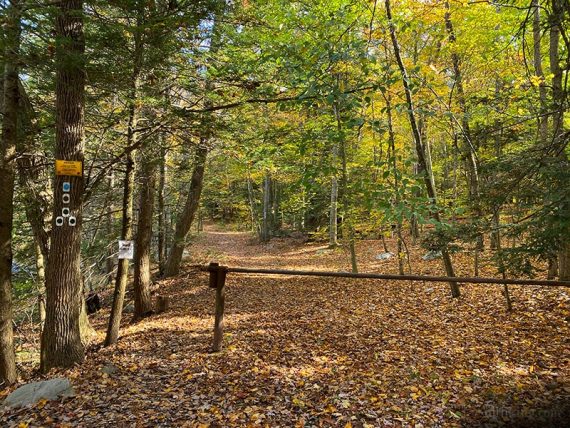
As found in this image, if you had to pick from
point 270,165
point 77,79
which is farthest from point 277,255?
point 77,79

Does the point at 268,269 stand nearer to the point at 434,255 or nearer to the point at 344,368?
the point at 344,368

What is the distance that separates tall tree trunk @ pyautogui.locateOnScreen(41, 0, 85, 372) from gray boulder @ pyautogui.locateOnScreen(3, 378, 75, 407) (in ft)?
3.03

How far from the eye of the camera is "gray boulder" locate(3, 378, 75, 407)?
14.2ft

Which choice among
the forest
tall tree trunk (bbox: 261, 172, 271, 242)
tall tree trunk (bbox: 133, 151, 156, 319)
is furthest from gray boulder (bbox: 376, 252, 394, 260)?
tall tree trunk (bbox: 133, 151, 156, 319)

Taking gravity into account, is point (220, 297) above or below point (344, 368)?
above

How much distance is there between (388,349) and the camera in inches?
215

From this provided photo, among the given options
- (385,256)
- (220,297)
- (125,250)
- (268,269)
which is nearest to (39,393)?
(220,297)

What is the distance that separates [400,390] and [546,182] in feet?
10.5

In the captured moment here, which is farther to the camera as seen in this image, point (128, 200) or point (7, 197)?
point (128, 200)

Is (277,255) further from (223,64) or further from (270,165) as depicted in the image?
(223,64)

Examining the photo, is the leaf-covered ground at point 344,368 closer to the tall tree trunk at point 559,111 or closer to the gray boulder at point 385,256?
the tall tree trunk at point 559,111

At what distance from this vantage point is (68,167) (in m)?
5.20

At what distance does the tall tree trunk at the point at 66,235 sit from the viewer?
5.14 m

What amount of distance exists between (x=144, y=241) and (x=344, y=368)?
626cm
